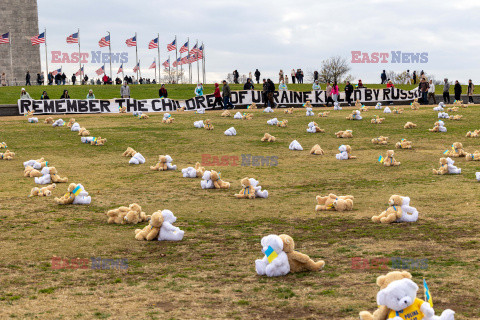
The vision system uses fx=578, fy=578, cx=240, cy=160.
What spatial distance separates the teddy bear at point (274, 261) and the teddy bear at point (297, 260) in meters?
0.06

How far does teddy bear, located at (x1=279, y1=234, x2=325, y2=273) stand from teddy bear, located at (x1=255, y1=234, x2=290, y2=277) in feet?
0.20

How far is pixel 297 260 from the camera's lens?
6.84 metres

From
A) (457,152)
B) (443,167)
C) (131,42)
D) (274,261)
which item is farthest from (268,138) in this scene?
(131,42)

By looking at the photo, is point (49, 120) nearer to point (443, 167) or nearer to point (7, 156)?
point (7, 156)

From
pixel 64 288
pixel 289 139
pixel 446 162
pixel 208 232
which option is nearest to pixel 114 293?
pixel 64 288

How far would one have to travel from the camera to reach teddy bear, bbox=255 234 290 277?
6.70m

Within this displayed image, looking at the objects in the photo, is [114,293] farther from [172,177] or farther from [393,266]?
[172,177]

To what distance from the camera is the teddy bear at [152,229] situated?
8.73 m

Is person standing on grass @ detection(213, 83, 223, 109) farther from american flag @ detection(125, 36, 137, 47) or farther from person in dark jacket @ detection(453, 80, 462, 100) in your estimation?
american flag @ detection(125, 36, 137, 47)

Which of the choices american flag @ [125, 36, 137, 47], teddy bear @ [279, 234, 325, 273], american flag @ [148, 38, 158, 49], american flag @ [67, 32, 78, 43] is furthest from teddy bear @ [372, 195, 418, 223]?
american flag @ [67, 32, 78, 43]

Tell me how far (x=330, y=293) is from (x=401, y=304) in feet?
5.09

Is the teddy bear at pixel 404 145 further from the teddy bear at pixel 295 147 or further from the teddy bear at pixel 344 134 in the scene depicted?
the teddy bear at pixel 295 147

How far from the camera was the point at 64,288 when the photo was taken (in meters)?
6.52

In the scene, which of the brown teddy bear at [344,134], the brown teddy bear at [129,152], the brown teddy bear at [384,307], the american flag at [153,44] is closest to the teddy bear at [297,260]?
the brown teddy bear at [384,307]
